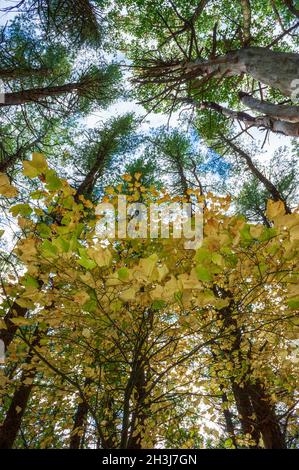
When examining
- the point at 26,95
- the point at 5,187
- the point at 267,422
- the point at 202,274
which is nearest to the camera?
the point at 202,274

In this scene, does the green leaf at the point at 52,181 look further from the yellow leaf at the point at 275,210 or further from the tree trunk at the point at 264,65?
the tree trunk at the point at 264,65

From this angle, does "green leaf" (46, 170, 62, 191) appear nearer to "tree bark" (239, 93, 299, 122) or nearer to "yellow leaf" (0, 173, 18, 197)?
"yellow leaf" (0, 173, 18, 197)

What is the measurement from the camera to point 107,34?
803 centimetres

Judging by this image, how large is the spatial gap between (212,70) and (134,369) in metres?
3.93

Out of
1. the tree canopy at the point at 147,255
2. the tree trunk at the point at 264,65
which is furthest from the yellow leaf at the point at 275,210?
the tree trunk at the point at 264,65

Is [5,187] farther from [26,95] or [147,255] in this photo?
[26,95]

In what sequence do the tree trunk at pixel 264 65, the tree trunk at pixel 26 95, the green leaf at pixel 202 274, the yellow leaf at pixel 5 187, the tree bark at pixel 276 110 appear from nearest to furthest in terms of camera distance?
the green leaf at pixel 202 274 → the yellow leaf at pixel 5 187 → the tree trunk at pixel 264 65 → the tree bark at pixel 276 110 → the tree trunk at pixel 26 95

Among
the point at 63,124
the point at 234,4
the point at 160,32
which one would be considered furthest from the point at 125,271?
the point at 234,4

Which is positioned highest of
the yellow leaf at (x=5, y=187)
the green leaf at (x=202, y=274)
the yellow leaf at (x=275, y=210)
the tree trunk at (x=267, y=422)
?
the yellow leaf at (x=5, y=187)

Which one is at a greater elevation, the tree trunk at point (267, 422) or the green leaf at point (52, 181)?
the green leaf at point (52, 181)

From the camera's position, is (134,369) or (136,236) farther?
(136,236)

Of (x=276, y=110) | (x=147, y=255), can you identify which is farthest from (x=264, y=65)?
(x=147, y=255)

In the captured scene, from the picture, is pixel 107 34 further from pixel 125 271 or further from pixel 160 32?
pixel 125 271

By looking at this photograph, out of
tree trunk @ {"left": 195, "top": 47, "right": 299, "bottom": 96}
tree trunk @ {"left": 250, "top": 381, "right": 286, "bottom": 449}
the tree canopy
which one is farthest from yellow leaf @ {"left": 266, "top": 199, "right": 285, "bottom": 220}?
tree trunk @ {"left": 250, "top": 381, "right": 286, "bottom": 449}
